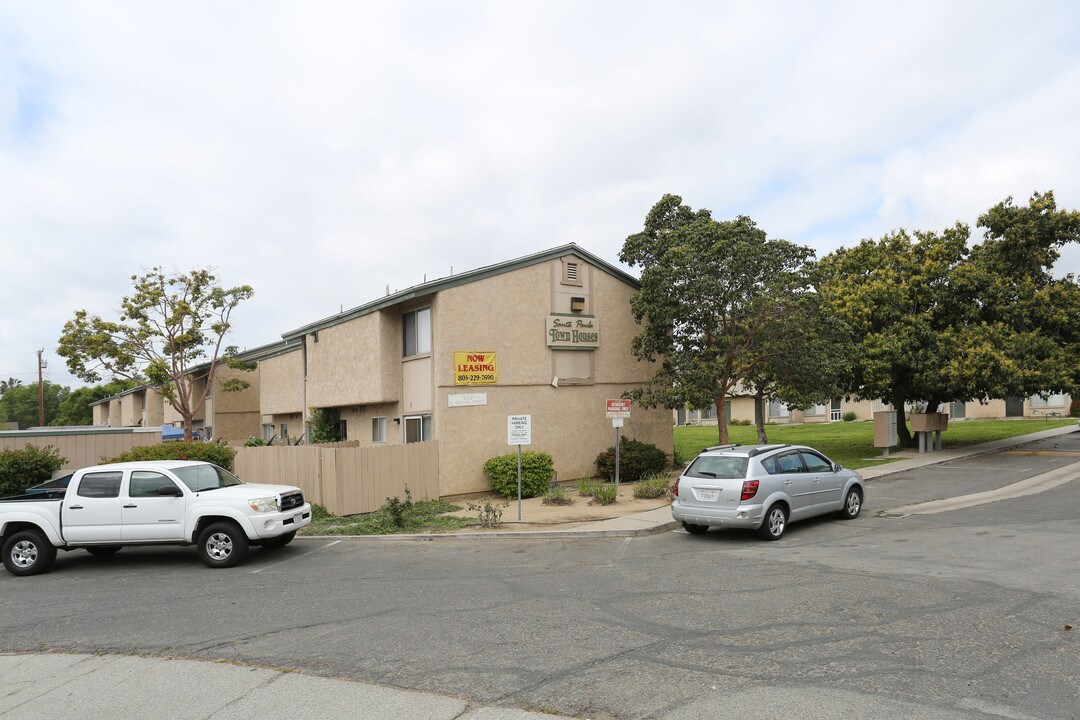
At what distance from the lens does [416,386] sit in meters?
19.7

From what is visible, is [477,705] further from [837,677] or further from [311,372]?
[311,372]

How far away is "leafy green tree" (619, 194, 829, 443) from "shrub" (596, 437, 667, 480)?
1450 millimetres

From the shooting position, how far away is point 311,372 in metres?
24.8

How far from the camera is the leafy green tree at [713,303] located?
18.9m

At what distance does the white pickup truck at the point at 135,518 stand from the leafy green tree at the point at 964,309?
1765 centimetres

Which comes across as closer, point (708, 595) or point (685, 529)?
point (708, 595)

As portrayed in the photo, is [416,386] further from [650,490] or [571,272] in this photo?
[650,490]

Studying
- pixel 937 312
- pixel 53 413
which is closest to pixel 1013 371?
pixel 937 312

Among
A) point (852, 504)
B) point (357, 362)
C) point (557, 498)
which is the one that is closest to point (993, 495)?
point (852, 504)

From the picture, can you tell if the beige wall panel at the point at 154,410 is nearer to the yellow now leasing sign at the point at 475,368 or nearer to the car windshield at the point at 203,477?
the yellow now leasing sign at the point at 475,368

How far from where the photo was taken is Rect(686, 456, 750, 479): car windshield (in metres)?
12.0

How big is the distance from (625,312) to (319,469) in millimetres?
10152

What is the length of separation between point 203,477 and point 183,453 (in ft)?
17.3

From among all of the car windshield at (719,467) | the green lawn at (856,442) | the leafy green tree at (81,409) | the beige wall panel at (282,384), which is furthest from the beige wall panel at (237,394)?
the leafy green tree at (81,409)
